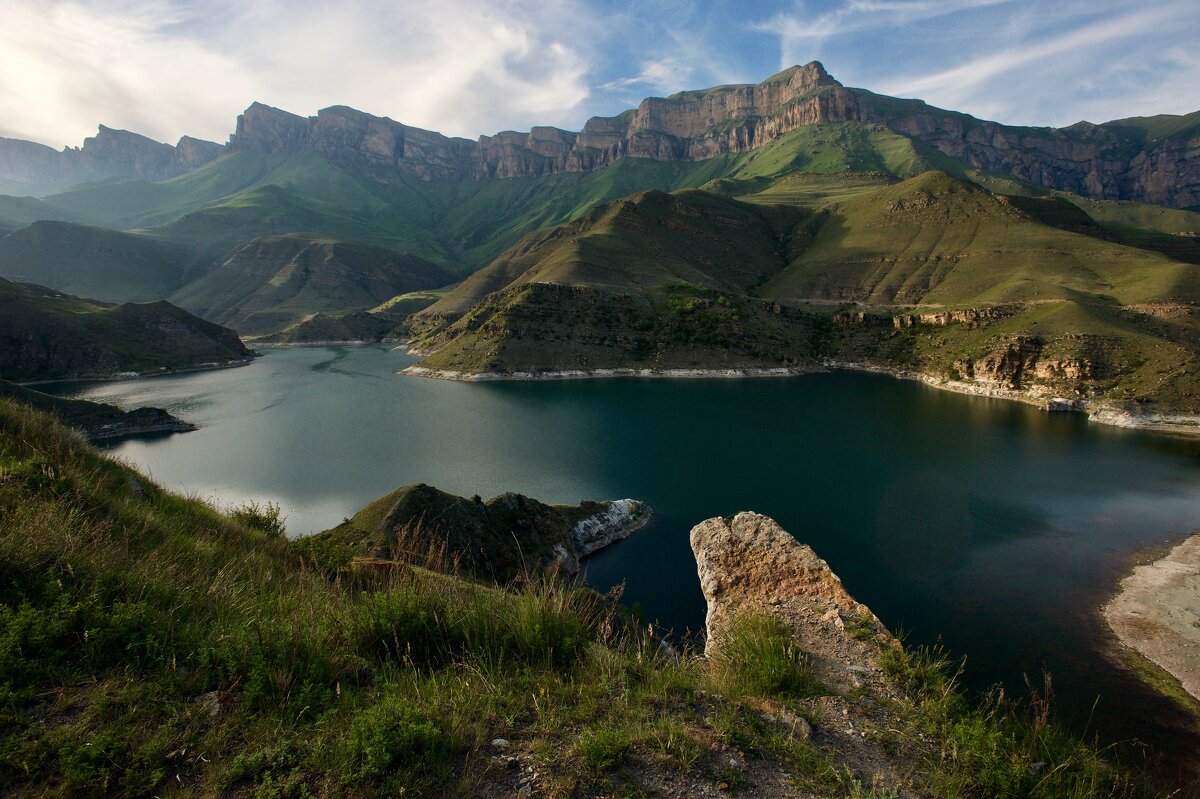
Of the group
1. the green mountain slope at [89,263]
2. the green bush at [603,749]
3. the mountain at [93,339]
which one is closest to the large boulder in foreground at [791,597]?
the green bush at [603,749]

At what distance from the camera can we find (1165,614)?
2061cm

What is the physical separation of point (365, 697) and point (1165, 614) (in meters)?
30.3

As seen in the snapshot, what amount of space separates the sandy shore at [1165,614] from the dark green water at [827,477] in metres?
0.94

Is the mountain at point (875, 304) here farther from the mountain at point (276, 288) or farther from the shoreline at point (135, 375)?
the mountain at point (276, 288)

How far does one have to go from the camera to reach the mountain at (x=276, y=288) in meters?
161

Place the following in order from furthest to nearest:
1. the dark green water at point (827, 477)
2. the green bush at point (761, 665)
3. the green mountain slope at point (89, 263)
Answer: the green mountain slope at point (89, 263), the dark green water at point (827, 477), the green bush at point (761, 665)

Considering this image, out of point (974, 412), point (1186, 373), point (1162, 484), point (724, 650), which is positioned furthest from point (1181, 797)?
point (1186, 373)

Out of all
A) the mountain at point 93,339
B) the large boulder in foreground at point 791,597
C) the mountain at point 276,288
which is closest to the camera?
the large boulder in foreground at point 791,597

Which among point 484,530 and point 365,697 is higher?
point 365,697

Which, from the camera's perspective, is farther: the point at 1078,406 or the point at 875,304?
the point at 875,304

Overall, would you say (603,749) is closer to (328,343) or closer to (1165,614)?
(1165,614)

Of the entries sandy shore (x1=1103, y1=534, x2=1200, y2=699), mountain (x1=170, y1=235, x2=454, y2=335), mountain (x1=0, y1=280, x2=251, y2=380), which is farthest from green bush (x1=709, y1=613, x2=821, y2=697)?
mountain (x1=170, y1=235, x2=454, y2=335)

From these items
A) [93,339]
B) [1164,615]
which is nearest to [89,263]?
[93,339]

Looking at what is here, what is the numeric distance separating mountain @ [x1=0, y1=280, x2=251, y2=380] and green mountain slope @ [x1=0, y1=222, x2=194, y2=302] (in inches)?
3421
